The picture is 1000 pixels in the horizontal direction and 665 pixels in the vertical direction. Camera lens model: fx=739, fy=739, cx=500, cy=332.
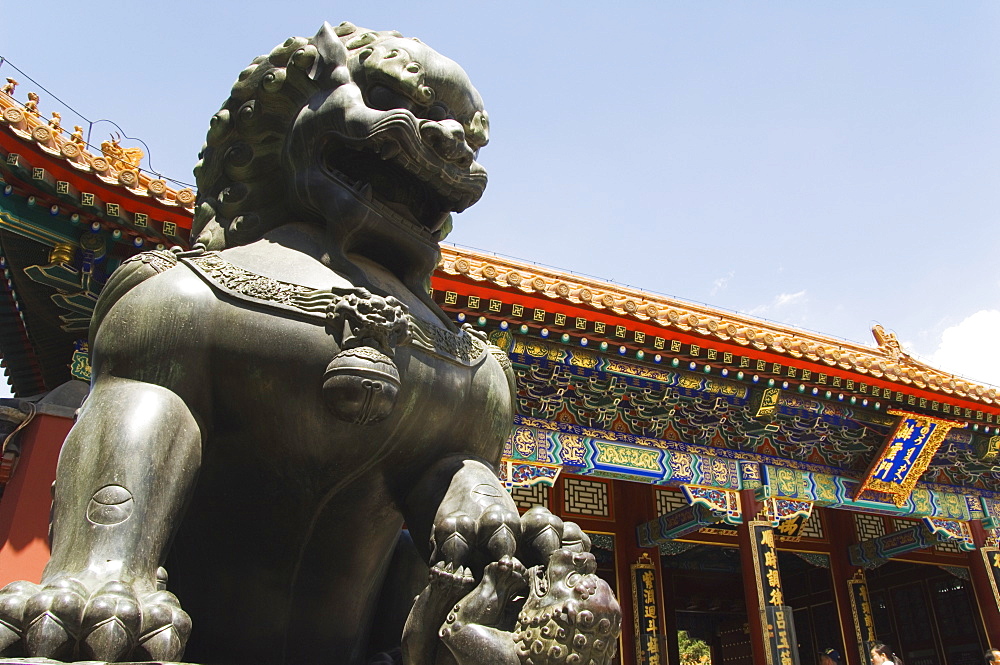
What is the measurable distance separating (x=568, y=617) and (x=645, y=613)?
25.1 ft

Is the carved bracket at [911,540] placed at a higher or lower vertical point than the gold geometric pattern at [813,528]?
lower

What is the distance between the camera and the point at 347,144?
1.42 m

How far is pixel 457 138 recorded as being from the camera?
1429mm

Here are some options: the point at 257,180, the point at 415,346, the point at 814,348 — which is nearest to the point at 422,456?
the point at 415,346

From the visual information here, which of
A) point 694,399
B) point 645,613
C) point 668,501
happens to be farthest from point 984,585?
point 694,399

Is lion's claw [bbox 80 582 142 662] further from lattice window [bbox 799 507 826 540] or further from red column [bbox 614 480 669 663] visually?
lattice window [bbox 799 507 826 540]

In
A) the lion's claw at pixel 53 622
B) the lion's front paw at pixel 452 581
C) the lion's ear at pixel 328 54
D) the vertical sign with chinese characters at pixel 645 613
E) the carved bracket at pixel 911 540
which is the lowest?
the lion's claw at pixel 53 622

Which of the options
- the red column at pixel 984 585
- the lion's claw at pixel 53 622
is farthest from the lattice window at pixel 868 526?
the lion's claw at pixel 53 622

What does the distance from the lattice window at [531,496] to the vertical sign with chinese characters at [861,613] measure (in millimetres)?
4526

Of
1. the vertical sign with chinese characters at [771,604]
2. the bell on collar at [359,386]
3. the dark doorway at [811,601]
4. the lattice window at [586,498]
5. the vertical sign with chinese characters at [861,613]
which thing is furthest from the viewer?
the dark doorway at [811,601]

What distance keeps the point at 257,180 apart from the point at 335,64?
0.30m

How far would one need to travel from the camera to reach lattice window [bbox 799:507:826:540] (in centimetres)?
970

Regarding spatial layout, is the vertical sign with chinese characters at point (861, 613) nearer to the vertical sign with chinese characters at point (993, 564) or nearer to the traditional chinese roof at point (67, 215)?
the vertical sign with chinese characters at point (993, 564)

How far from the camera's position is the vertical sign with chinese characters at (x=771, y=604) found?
615cm
